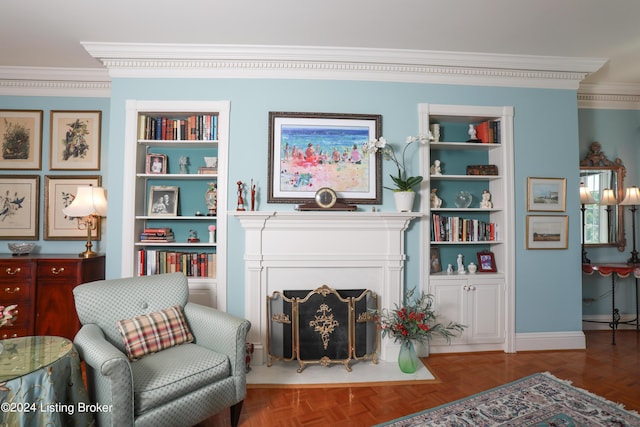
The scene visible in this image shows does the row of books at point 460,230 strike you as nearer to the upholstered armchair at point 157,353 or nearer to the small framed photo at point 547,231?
the small framed photo at point 547,231

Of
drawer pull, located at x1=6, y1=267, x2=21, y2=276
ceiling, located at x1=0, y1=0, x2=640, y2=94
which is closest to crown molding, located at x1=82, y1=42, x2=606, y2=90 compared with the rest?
ceiling, located at x1=0, y1=0, x2=640, y2=94

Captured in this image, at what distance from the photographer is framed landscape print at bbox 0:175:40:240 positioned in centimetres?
348

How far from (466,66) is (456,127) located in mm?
628

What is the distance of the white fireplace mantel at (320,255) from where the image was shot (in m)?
2.92

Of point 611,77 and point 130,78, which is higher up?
point 611,77

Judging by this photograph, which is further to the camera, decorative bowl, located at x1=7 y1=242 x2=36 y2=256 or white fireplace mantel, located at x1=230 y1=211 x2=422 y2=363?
decorative bowl, located at x1=7 y1=242 x2=36 y2=256

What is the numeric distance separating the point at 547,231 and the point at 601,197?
127 cm

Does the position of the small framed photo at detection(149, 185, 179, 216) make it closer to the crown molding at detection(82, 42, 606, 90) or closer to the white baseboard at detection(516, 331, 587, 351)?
the crown molding at detection(82, 42, 606, 90)

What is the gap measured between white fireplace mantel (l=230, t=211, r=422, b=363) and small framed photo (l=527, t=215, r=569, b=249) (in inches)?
52.6

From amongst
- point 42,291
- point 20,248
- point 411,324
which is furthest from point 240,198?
point 20,248

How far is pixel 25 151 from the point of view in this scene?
139 inches

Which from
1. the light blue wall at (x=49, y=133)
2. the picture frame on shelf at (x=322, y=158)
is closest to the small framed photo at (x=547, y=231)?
the picture frame on shelf at (x=322, y=158)

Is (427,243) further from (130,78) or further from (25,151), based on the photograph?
(25,151)

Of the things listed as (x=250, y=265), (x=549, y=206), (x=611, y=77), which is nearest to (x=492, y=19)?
(x=549, y=206)
